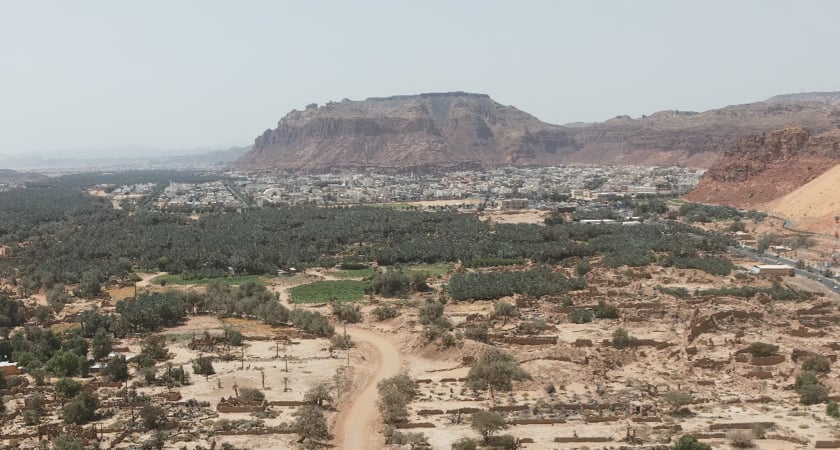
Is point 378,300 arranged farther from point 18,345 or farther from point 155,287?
point 18,345

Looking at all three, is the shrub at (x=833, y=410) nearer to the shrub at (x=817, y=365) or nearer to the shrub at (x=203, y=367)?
the shrub at (x=817, y=365)

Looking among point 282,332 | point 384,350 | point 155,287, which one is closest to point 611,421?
point 384,350

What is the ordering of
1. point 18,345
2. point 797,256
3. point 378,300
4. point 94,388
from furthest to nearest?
point 797,256
point 378,300
point 18,345
point 94,388

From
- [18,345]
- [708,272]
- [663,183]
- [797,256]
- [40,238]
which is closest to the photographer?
[18,345]

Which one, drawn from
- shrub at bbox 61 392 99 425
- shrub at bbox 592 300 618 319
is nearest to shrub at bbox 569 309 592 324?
shrub at bbox 592 300 618 319

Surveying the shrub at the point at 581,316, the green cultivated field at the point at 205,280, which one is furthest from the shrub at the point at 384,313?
the green cultivated field at the point at 205,280

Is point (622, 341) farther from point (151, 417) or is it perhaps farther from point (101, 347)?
point (101, 347)

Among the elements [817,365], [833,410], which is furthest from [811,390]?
[817,365]
